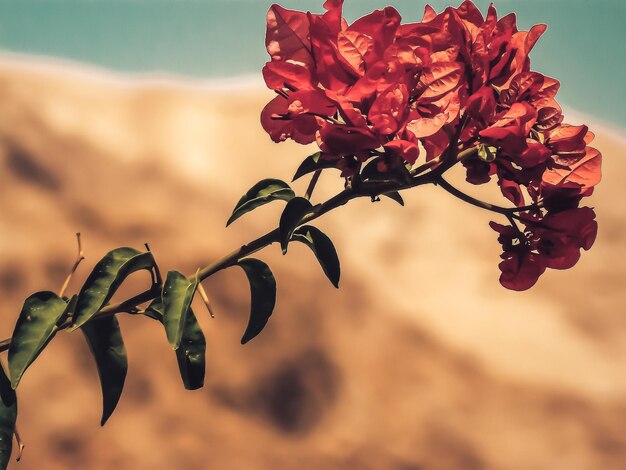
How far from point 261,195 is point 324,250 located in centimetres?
5

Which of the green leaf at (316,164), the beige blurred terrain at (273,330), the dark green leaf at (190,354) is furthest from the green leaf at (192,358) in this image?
the beige blurred terrain at (273,330)

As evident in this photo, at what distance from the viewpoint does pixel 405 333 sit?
2.33 meters

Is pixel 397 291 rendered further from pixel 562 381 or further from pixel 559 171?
pixel 559 171

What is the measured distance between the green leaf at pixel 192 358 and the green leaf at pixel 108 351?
41 mm

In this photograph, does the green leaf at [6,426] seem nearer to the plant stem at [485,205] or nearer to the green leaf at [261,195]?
the green leaf at [261,195]

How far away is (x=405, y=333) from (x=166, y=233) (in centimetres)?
85

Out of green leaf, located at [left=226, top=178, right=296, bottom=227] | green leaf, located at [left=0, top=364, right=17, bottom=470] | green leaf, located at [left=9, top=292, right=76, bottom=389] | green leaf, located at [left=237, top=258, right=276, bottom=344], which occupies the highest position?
green leaf, located at [left=226, top=178, right=296, bottom=227]

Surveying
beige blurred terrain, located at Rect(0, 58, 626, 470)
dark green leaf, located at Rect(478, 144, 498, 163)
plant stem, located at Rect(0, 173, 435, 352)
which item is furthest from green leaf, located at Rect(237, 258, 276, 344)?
beige blurred terrain, located at Rect(0, 58, 626, 470)

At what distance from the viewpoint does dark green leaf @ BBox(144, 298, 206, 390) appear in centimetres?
44

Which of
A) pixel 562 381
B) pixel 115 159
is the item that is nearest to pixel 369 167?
pixel 562 381

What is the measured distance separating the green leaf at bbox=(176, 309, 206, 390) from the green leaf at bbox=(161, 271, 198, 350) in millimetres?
31

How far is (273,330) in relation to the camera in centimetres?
231

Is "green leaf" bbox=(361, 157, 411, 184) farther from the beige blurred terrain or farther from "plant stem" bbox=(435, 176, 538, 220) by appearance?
the beige blurred terrain

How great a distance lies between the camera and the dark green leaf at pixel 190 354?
0.44 m
